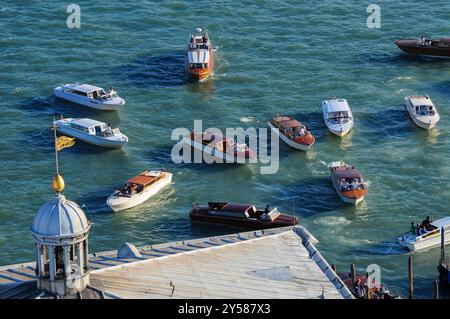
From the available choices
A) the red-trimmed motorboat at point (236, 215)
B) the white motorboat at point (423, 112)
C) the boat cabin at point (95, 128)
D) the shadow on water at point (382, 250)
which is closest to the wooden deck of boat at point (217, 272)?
the shadow on water at point (382, 250)

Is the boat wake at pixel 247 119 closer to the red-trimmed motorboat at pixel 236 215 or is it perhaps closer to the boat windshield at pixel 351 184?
the boat windshield at pixel 351 184

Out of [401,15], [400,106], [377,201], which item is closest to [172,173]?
[377,201]

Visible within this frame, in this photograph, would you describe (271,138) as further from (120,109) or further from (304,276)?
(304,276)

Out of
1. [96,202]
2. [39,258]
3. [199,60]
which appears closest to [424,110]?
[199,60]

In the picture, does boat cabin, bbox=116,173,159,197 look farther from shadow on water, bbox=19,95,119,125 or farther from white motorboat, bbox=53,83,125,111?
white motorboat, bbox=53,83,125,111

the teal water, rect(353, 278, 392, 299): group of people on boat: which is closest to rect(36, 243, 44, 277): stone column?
rect(353, 278, 392, 299): group of people on boat

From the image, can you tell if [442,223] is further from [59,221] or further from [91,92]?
[59,221]
